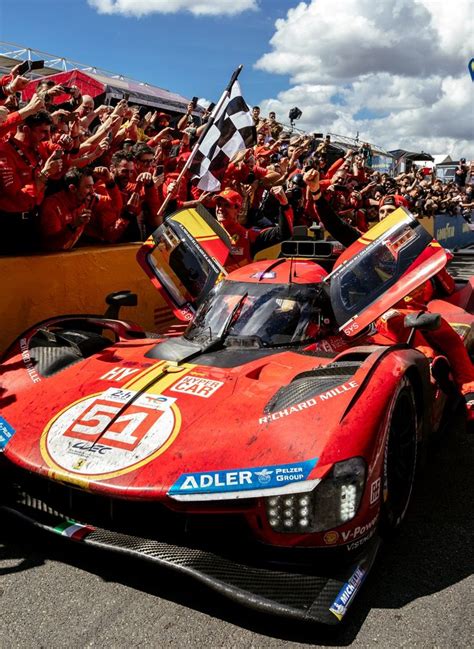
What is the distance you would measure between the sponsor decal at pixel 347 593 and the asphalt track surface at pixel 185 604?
0.10 metres

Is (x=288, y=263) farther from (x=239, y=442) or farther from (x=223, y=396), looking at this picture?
(x=239, y=442)

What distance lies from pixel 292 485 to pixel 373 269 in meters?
1.90

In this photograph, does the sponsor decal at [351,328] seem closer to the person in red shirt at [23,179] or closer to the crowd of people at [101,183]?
the crowd of people at [101,183]

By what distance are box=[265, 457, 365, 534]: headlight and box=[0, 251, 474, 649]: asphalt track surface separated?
0.38m

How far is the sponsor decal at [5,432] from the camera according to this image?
10.1 ft

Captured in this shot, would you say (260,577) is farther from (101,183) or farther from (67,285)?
(101,183)

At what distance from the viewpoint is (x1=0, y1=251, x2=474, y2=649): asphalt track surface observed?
2408mm

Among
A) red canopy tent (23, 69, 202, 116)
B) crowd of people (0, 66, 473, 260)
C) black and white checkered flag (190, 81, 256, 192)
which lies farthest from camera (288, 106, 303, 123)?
black and white checkered flag (190, 81, 256, 192)

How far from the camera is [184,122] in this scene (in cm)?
1034

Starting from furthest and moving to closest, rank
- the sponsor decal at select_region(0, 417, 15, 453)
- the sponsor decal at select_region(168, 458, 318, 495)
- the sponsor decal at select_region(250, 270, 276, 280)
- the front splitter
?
1. the sponsor decal at select_region(250, 270, 276, 280)
2. the sponsor decal at select_region(0, 417, 15, 453)
3. the sponsor decal at select_region(168, 458, 318, 495)
4. the front splitter

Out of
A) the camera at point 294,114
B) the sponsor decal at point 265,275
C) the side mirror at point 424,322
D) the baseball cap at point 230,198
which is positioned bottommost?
the side mirror at point 424,322

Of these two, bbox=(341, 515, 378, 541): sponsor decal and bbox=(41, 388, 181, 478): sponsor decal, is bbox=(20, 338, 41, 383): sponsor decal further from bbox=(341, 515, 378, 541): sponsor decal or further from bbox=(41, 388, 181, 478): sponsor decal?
bbox=(341, 515, 378, 541): sponsor decal

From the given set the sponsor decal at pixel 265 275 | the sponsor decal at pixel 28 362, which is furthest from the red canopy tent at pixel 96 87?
the sponsor decal at pixel 28 362

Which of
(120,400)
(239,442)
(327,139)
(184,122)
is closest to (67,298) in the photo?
(120,400)
